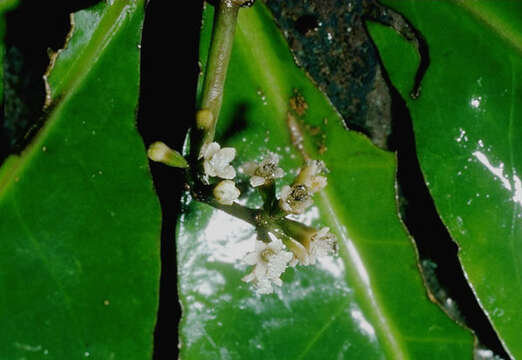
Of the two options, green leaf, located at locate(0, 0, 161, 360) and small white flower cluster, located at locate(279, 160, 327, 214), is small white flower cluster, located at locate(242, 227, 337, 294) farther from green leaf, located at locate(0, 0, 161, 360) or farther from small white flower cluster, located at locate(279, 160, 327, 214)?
green leaf, located at locate(0, 0, 161, 360)

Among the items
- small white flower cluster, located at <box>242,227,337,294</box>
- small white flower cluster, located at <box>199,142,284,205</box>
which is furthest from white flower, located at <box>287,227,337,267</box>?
small white flower cluster, located at <box>199,142,284,205</box>

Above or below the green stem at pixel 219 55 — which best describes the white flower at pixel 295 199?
below

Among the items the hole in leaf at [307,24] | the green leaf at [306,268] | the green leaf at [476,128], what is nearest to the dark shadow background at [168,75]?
the green leaf at [306,268]

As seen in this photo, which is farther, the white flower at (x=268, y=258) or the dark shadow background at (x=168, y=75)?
the dark shadow background at (x=168, y=75)

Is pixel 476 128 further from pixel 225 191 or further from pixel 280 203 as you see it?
pixel 225 191

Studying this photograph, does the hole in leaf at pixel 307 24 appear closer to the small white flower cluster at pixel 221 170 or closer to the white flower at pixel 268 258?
the small white flower cluster at pixel 221 170

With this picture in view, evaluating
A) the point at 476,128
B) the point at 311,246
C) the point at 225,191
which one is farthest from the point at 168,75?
the point at 476,128

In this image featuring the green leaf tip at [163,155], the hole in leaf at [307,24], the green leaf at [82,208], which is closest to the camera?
the green leaf tip at [163,155]
